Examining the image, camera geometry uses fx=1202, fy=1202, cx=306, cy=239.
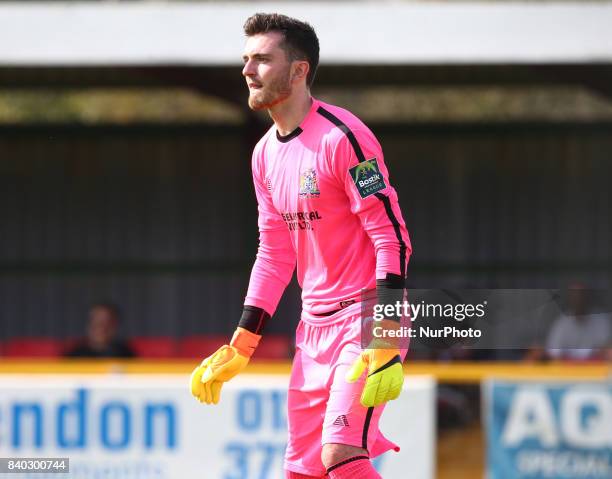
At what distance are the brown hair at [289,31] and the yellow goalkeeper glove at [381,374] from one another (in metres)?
1.11

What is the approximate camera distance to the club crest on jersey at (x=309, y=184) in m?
4.34

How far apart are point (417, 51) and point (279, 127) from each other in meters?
5.64

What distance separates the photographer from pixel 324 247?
4.43 metres

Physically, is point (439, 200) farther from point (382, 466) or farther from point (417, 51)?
point (382, 466)

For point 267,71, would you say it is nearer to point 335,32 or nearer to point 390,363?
point 390,363

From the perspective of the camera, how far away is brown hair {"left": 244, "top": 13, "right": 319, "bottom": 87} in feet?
14.4

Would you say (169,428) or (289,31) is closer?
(289,31)

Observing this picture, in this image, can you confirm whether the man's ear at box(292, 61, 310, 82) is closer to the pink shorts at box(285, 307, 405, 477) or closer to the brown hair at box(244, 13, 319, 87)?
the brown hair at box(244, 13, 319, 87)

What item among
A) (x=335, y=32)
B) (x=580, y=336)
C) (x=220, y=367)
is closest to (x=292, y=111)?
(x=220, y=367)

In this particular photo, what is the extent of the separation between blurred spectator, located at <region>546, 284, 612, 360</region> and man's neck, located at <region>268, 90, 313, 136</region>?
531 cm

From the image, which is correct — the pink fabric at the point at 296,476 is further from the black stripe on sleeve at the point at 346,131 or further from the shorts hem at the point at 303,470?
the black stripe on sleeve at the point at 346,131

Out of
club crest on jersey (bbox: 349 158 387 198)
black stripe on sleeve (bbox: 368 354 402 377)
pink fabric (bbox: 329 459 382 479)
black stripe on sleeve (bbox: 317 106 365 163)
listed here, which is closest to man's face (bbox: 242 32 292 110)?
black stripe on sleeve (bbox: 317 106 365 163)

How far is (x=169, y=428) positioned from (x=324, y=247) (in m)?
3.39

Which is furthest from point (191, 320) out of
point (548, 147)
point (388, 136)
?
point (548, 147)
